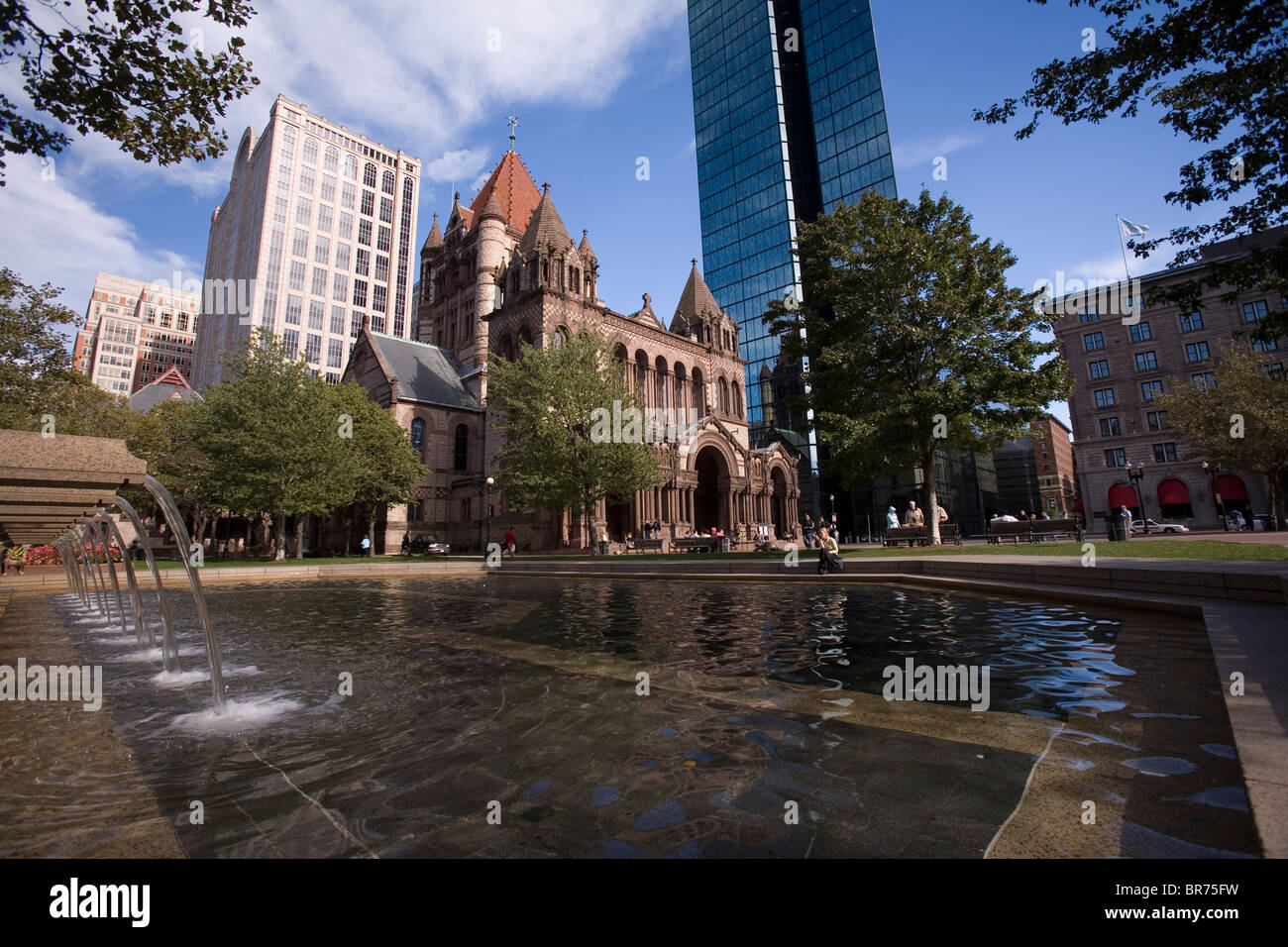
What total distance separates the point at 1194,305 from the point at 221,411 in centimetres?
3845

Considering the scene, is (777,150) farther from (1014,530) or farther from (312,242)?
(312,242)

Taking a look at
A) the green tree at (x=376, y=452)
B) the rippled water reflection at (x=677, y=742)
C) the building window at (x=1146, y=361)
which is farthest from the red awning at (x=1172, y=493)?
the green tree at (x=376, y=452)

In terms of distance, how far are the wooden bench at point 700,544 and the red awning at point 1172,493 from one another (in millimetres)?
40089

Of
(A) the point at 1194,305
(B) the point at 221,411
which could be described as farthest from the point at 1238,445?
(B) the point at 221,411

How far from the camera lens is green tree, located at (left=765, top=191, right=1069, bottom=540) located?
18312 millimetres

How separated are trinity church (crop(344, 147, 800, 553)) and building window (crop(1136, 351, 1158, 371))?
29.7 m

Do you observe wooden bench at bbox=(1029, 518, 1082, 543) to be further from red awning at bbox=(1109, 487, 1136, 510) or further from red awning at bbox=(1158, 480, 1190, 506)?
red awning at bbox=(1109, 487, 1136, 510)

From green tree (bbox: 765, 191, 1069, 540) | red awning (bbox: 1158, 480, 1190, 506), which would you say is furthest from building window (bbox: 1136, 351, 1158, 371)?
green tree (bbox: 765, 191, 1069, 540)

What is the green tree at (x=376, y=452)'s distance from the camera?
35188 millimetres

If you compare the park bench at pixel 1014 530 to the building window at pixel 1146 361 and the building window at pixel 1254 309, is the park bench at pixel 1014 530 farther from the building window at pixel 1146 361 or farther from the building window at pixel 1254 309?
the building window at pixel 1254 309

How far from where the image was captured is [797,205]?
62.8m

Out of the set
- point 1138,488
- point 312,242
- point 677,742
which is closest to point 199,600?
point 677,742

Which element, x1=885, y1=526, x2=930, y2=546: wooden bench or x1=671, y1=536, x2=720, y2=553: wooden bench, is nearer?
x1=885, y1=526, x2=930, y2=546: wooden bench
